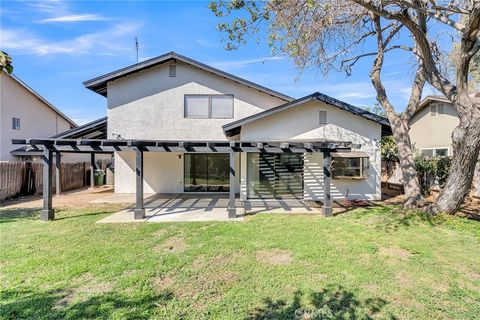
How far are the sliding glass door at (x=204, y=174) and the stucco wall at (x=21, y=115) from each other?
12.5m

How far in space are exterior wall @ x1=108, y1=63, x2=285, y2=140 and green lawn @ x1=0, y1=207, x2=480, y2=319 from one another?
7.22 meters

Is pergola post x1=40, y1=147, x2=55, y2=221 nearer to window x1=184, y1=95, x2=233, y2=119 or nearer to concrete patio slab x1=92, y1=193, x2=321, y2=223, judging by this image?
concrete patio slab x1=92, y1=193, x2=321, y2=223

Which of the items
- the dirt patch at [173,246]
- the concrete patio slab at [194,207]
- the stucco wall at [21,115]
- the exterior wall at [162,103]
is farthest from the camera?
the stucco wall at [21,115]

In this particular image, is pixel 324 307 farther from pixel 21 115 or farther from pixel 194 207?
pixel 21 115

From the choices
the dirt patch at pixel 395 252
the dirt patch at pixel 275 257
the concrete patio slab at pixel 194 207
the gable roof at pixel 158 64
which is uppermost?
the gable roof at pixel 158 64

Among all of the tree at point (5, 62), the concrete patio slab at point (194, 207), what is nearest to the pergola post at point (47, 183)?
the concrete patio slab at point (194, 207)

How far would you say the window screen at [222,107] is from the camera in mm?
14727

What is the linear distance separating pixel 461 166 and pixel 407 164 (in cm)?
214

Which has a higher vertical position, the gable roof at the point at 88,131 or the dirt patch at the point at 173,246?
the gable roof at the point at 88,131

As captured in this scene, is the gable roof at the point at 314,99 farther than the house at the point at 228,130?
No

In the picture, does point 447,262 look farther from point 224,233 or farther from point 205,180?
point 205,180

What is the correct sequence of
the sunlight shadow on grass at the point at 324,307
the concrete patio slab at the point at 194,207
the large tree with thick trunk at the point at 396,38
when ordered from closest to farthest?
the sunlight shadow on grass at the point at 324,307 → the large tree with thick trunk at the point at 396,38 → the concrete patio slab at the point at 194,207

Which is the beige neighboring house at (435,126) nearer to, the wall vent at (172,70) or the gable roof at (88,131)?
the wall vent at (172,70)

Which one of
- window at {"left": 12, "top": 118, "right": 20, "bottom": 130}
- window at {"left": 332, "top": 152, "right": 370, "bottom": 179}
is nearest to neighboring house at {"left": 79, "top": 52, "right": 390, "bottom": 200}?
window at {"left": 332, "top": 152, "right": 370, "bottom": 179}
